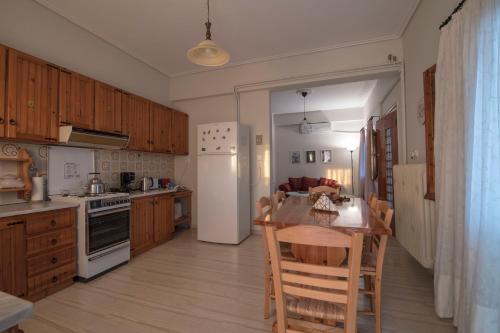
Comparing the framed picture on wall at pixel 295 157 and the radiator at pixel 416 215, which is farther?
the framed picture on wall at pixel 295 157

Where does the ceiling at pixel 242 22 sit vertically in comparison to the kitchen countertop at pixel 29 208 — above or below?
above

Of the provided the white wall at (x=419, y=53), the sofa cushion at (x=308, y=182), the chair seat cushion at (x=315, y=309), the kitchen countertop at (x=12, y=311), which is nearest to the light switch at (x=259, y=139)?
the white wall at (x=419, y=53)

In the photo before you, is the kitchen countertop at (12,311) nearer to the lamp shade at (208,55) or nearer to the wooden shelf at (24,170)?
the lamp shade at (208,55)

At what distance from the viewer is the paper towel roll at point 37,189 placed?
2332 millimetres

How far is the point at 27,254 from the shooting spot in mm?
1923

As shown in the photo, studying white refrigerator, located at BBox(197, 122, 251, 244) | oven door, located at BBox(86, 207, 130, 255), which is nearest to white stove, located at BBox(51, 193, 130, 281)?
oven door, located at BBox(86, 207, 130, 255)

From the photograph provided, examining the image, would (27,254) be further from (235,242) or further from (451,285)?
(451,285)

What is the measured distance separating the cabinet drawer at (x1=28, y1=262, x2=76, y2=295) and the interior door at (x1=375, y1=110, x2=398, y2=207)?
4.40 metres

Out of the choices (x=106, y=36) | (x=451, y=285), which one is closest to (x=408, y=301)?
(x=451, y=285)

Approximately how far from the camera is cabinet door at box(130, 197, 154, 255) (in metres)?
2.96

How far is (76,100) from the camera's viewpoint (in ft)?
8.27

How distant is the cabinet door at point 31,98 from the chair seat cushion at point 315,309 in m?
2.66

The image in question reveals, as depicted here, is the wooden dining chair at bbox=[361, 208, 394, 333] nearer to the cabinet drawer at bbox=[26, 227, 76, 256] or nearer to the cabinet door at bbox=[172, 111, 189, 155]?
the cabinet drawer at bbox=[26, 227, 76, 256]

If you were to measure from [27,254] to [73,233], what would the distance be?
382 millimetres
